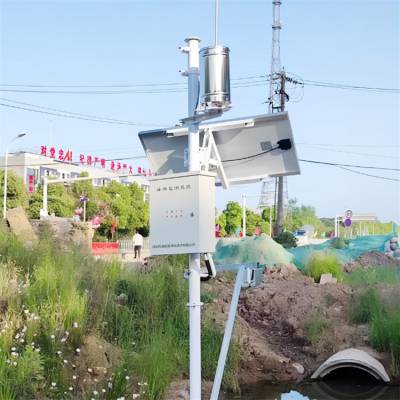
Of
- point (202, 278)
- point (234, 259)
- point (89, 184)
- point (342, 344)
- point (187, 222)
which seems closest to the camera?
point (187, 222)

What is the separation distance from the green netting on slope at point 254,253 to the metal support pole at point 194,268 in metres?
10.6

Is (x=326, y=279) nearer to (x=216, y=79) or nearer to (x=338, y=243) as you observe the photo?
(x=338, y=243)

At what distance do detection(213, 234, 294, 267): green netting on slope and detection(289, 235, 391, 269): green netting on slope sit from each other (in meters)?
0.43

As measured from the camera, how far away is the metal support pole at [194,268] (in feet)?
13.3

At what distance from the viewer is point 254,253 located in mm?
14852

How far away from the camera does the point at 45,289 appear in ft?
22.4

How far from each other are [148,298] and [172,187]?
4216 mm

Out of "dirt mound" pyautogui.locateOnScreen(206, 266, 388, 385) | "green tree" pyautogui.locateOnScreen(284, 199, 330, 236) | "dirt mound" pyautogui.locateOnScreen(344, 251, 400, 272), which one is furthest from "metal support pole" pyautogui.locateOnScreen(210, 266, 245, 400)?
"green tree" pyautogui.locateOnScreen(284, 199, 330, 236)

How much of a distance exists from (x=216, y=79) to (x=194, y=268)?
1.24 meters

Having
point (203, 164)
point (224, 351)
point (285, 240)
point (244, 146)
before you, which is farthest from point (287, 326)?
point (285, 240)

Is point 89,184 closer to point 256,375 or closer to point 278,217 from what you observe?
Answer: point 278,217

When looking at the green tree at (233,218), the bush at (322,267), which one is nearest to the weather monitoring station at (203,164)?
the bush at (322,267)

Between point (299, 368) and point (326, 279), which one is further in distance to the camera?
point (326, 279)

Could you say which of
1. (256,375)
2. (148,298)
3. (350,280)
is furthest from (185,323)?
(350,280)
